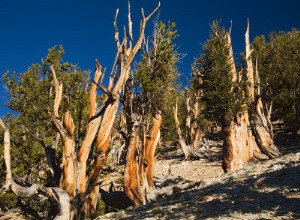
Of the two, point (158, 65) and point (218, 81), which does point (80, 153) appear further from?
point (218, 81)

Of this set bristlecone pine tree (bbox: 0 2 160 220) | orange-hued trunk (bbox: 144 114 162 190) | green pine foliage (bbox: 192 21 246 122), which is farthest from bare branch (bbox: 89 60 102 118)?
green pine foliage (bbox: 192 21 246 122)

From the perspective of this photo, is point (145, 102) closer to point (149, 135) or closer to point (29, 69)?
point (149, 135)

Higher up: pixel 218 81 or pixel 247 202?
pixel 218 81

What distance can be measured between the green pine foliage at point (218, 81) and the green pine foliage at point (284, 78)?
20.0 feet

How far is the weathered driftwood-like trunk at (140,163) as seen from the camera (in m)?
11.4

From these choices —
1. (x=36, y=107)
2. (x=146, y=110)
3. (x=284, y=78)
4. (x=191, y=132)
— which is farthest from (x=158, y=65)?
(x=284, y=78)

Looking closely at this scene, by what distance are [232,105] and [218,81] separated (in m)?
1.66

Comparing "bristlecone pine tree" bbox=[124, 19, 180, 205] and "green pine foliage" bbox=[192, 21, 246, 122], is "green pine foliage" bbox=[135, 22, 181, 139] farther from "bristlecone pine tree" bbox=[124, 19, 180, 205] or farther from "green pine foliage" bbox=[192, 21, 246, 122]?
"green pine foliage" bbox=[192, 21, 246, 122]

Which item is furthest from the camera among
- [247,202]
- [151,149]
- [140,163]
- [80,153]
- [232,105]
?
[232,105]

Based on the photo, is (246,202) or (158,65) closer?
(246,202)

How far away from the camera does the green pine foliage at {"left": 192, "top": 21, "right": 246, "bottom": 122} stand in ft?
50.9

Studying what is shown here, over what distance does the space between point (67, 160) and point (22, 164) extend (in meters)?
3.42

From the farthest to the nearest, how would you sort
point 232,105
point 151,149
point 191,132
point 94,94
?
point 191,132 → point 232,105 → point 151,149 → point 94,94

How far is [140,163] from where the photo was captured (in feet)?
39.6
